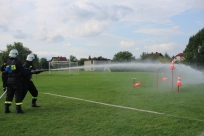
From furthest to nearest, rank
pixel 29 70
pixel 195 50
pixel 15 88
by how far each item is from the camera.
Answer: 1. pixel 195 50
2. pixel 29 70
3. pixel 15 88

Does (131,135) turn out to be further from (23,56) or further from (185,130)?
(23,56)

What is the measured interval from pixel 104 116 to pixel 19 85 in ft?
11.4

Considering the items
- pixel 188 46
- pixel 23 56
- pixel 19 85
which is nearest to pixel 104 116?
pixel 19 85

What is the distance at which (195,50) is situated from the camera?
47.0 metres

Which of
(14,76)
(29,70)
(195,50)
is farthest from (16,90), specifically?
(195,50)

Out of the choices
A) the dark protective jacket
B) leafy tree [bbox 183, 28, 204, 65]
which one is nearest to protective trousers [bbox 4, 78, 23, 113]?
the dark protective jacket

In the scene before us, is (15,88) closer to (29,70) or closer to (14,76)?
(14,76)

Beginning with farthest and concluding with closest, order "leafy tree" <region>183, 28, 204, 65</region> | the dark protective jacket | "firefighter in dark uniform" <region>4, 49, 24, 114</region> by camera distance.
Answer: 1. "leafy tree" <region>183, 28, 204, 65</region>
2. the dark protective jacket
3. "firefighter in dark uniform" <region>4, 49, 24, 114</region>

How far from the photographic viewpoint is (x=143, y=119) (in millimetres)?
7051

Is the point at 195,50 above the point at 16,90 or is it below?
above

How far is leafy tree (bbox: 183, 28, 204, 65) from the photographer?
44.1 metres

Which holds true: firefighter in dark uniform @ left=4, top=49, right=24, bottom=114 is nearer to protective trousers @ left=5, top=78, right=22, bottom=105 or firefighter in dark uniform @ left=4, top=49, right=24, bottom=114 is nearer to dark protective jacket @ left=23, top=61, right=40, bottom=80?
protective trousers @ left=5, top=78, right=22, bottom=105

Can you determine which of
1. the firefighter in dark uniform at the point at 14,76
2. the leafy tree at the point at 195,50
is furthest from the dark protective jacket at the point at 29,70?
the leafy tree at the point at 195,50

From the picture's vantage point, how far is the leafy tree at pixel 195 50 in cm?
4406
